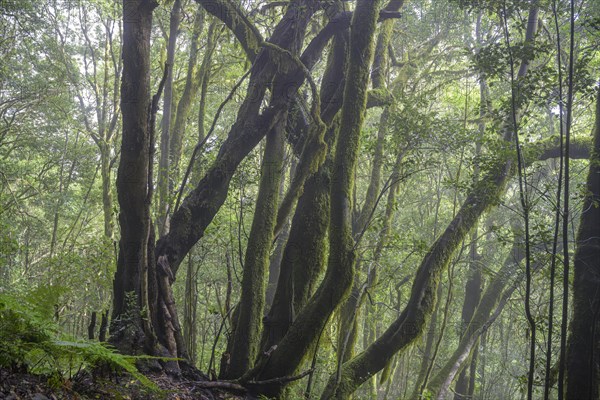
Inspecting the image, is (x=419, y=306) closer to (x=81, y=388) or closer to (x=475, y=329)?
(x=81, y=388)

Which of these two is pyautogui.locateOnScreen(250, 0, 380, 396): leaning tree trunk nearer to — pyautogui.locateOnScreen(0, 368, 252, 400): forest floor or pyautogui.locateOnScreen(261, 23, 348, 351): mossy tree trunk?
pyautogui.locateOnScreen(261, 23, 348, 351): mossy tree trunk

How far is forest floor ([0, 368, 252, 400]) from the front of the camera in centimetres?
278

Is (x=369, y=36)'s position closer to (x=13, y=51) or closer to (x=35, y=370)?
(x=35, y=370)

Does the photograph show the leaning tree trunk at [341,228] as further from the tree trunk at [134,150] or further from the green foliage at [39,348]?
the green foliage at [39,348]

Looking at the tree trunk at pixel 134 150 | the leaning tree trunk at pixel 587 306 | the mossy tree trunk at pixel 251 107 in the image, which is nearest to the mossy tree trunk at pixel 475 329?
the leaning tree trunk at pixel 587 306

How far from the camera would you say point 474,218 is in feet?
25.0

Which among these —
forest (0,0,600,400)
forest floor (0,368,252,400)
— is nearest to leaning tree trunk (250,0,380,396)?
forest (0,0,600,400)

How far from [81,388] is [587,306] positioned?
4.75 m

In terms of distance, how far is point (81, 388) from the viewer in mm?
3252

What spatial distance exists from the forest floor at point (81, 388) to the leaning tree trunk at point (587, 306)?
143 inches

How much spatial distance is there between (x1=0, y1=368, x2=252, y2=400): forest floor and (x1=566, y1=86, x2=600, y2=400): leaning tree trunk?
3.64m

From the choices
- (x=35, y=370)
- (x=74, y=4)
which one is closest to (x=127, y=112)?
(x=35, y=370)

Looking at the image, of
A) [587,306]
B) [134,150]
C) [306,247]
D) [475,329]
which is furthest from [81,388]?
[475,329]

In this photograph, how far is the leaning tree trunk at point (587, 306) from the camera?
16.7 feet
